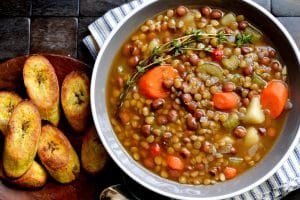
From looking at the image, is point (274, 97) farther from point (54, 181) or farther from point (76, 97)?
point (54, 181)

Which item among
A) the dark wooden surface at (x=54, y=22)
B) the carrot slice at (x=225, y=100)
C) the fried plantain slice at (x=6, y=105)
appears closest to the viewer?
the carrot slice at (x=225, y=100)

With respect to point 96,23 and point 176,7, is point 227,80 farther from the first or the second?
point 96,23

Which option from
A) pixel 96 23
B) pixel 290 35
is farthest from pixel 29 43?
pixel 290 35

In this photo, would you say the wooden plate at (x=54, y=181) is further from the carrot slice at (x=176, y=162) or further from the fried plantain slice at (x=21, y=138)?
the carrot slice at (x=176, y=162)

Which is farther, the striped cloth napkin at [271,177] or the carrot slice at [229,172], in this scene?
the striped cloth napkin at [271,177]

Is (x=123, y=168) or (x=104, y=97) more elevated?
(x=104, y=97)

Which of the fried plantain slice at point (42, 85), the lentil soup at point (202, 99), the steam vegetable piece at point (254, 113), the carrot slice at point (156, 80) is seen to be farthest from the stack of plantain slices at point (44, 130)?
the steam vegetable piece at point (254, 113)
